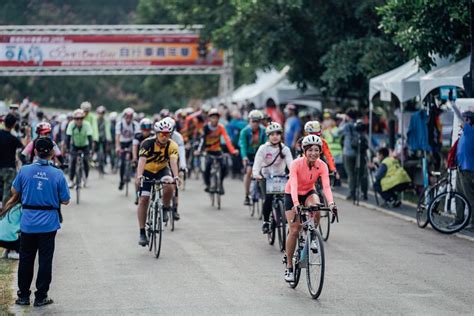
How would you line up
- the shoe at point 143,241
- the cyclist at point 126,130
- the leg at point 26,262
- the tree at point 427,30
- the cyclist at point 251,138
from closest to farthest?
the leg at point 26,262
the shoe at point 143,241
the cyclist at point 251,138
the tree at point 427,30
the cyclist at point 126,130

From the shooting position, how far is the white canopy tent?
64.8 feet

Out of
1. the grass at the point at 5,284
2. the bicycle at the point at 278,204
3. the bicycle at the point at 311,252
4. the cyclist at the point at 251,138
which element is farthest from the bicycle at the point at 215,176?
the bicycle at the point at 311,252

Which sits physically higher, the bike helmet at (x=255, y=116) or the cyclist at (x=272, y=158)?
the bike helmet at (x=255, y=116)

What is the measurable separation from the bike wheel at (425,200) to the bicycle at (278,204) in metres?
3.37

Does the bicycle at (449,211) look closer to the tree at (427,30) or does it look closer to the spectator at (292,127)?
the tree at (427,30)

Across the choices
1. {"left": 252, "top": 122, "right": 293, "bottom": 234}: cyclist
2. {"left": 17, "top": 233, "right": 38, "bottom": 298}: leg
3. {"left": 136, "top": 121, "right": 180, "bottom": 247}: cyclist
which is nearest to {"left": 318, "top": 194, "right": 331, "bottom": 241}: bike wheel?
{"left": 252, "top": 122, "right": 293, "bottom": 234}: cyclist

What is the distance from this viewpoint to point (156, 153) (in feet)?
51.0

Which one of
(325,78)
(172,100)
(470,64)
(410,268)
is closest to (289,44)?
(325,78)

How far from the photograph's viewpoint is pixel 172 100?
6819 centimetres

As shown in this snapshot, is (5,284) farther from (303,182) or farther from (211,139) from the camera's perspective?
(211,139)

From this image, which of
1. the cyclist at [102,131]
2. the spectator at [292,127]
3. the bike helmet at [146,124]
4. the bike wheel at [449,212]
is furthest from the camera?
the cyclist at [102,131]

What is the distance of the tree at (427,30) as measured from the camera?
66.5 feet

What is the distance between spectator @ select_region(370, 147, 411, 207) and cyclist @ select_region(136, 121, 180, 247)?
6.73m

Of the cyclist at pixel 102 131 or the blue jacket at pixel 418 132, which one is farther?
the cyclist at pixel 102 131
